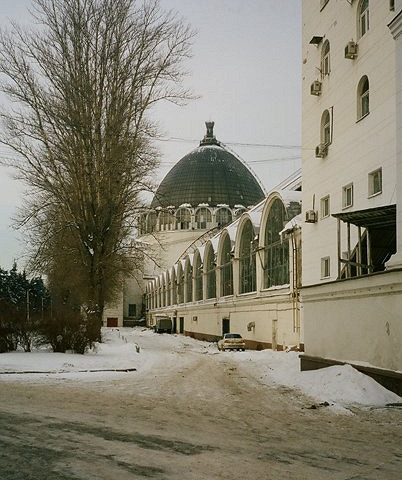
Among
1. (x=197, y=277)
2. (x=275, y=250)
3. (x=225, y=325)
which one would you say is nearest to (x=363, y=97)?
(x=275, y=250)

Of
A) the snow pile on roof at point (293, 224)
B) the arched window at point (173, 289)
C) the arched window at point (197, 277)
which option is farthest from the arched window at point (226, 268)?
the arched window at point (173, 289)

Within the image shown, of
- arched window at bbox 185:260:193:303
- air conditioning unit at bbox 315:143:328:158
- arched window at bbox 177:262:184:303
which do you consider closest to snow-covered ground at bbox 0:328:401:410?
air conditioning unit at bbox 315:143:328:158

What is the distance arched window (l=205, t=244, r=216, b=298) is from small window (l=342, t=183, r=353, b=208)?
32.5 metres

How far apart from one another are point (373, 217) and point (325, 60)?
9502 millimetres

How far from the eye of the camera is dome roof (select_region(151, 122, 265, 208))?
97.6 metres

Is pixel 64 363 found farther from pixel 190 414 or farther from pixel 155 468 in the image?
pixel 155 468

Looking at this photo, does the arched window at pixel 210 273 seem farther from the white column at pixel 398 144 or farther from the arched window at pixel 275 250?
the white column at pixel 398 144

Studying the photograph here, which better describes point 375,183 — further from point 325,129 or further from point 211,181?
point 211,181

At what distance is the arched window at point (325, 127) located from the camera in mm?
23609

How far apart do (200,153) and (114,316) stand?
98.0ft

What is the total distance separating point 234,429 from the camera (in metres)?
9.29

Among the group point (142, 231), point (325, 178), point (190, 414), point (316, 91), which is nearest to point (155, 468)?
point (190, 414)

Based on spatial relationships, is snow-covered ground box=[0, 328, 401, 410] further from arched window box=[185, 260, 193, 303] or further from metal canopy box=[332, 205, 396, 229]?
arched window box=[185, 260, 193, 303]

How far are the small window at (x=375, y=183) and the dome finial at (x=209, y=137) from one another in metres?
87.3
